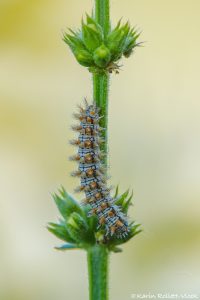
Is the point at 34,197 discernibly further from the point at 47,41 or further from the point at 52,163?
the point at 47,41

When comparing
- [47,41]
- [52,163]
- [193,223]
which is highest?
[47,41]

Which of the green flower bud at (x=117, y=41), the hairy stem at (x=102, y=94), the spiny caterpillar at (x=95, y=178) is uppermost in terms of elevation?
the green flower bud at (x=117, y=41)

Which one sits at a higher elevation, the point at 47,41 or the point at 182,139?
the point at 47,41

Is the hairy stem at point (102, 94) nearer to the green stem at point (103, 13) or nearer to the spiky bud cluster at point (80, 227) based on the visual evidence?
the green stem at point (103, 13)

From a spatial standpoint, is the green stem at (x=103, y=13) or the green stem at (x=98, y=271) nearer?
the green stem at (x=103, y=13)

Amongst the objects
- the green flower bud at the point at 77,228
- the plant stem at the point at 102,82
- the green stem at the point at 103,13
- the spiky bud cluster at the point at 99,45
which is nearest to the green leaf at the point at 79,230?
the green flower bud at the point at 77,228

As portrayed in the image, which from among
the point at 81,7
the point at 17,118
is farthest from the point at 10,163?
the point at 81,7

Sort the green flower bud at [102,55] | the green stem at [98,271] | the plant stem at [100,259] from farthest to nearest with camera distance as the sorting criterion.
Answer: the green stem at [98,271] → the plant stem at [100,259] → the green flower bud at [102,55]

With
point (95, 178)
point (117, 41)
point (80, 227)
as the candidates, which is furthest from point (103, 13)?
point (80, 227)
